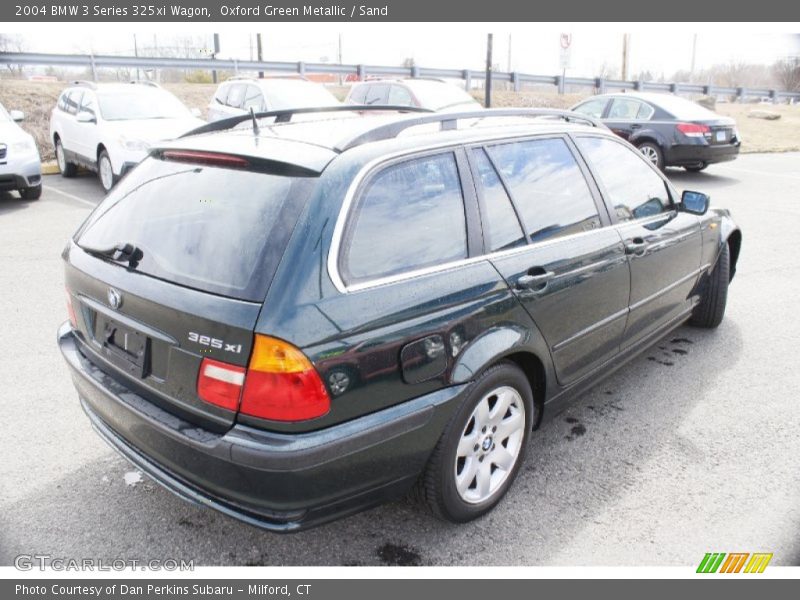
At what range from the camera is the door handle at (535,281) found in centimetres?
289

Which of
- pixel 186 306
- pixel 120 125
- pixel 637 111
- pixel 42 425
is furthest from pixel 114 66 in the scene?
pixel 186 306

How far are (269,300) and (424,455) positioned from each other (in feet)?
2.86

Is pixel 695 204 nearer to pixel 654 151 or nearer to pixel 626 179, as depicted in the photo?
pixel 626 179

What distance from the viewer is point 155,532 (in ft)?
9.25

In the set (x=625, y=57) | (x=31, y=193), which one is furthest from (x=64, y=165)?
(x=625, y=57)

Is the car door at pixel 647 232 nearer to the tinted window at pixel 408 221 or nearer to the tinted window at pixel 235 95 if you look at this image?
the tinted window at pixel 408 221

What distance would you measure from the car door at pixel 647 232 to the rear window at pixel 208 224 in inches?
76.5

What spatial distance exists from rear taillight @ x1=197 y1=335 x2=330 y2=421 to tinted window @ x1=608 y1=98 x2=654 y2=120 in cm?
1253

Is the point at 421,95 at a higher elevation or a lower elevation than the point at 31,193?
higher

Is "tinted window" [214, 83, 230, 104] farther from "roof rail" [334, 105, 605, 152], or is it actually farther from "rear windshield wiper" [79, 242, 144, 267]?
"rear windshield wiper" [79, 242, 144, 267]

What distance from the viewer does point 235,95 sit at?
13242 mm

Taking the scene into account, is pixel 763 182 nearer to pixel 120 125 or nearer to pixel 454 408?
pixel 120 125

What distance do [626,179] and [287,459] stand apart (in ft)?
8.94

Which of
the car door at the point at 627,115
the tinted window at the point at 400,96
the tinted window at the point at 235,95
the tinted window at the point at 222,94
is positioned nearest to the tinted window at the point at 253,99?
the tinted window at the point at 235,95
